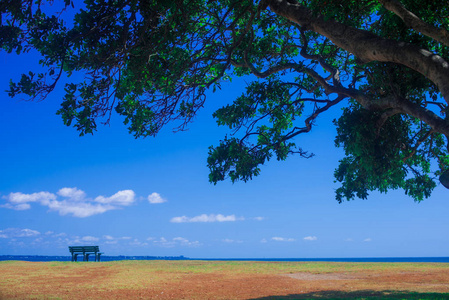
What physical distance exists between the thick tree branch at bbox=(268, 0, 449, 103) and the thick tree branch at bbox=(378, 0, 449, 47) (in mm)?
467

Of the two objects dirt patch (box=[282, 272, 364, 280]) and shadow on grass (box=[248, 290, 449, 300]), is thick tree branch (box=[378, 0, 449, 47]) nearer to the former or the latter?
shadow on grass (box=[248, 290, 449, 300])

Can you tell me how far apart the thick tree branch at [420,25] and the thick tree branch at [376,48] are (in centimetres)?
47

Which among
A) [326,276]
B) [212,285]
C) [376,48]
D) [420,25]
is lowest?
[326,276]

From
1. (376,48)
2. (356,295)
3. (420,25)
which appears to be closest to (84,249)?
(356,295)

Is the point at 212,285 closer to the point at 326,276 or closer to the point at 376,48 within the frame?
the point at 326,276

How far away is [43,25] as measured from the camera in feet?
33.3

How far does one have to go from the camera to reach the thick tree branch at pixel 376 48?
9.09 metres

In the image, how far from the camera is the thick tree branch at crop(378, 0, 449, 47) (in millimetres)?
8758

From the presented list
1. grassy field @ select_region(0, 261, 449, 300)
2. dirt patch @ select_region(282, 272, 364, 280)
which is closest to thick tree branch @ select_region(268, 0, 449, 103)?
grassy field @ select_region(0, 261, 449, 300)

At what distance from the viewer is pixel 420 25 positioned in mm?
8992

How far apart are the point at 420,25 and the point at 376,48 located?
1.04 meters

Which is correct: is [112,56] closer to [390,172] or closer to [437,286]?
[390,172]

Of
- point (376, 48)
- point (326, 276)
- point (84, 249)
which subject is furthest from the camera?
point (84, 249)

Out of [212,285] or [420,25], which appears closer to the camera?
[420,25]
